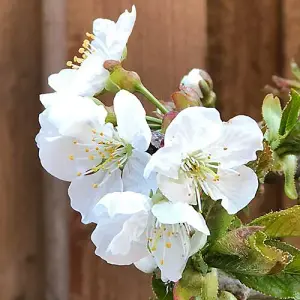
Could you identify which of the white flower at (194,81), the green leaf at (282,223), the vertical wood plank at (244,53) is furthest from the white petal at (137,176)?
the vertical wood plank at (244,53)

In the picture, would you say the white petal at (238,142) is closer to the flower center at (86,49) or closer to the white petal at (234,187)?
the white petal at (234,187)

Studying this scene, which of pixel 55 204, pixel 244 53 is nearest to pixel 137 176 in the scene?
pixel 55 204

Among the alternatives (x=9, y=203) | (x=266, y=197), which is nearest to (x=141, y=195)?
(x=9, y=203)

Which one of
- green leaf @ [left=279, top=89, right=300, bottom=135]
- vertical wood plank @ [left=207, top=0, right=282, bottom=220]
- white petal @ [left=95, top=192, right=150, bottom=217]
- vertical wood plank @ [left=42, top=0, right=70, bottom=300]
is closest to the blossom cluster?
white petal @ [left=95, top=192, right=150, bottom=217]

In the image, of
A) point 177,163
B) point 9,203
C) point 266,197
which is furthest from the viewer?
point 266,197

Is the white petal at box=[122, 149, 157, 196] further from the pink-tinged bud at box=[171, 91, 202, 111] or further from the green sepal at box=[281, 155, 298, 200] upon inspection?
the green sepal at box=[281, 155, 298, 200]

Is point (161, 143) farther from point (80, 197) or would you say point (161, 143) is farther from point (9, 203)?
point (9, 203)
